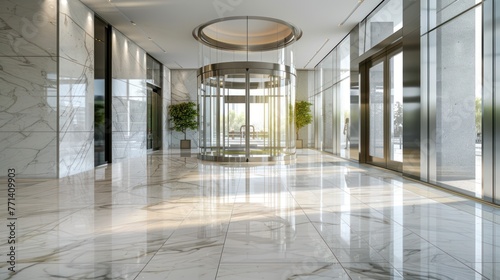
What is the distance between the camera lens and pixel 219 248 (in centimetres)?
330

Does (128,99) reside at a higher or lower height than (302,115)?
higher

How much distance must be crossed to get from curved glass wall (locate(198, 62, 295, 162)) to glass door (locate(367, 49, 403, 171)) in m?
3.06

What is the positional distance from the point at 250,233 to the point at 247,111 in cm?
914

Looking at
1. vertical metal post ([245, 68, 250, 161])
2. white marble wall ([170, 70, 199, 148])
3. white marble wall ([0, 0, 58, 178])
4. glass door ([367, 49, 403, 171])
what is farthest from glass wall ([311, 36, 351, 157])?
white marble wall ([0, 0, 58, 178])

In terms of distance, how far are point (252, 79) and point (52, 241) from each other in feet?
32.7

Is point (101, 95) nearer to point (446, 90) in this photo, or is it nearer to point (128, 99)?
point (128, 99)

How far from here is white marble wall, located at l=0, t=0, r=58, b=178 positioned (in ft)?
27.5

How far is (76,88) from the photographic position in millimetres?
9422

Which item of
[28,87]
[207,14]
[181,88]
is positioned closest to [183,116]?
[181,88]

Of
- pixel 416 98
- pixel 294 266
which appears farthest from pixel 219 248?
pixel 416 98

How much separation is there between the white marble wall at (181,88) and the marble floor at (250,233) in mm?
15338

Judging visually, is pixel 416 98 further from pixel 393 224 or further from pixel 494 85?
pixel 393 224

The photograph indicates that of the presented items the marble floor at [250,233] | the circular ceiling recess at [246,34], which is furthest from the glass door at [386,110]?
the circular ceiling recess at [246,34]

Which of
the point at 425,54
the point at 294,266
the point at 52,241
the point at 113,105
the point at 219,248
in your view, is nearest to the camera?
the point at 294,266
